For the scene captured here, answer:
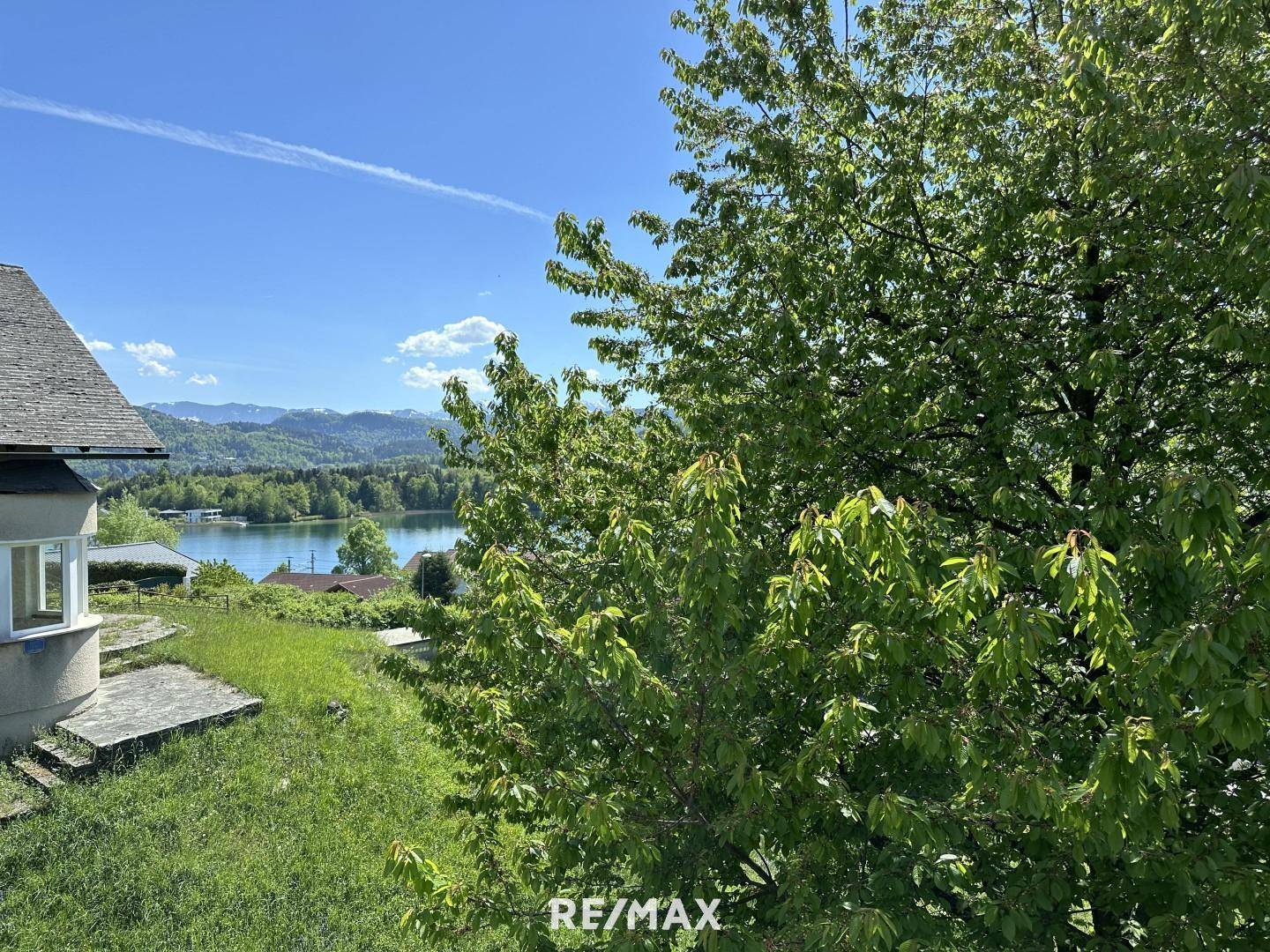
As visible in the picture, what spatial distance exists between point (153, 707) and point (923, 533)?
12.9m

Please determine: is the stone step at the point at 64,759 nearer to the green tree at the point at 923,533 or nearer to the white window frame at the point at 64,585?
the white window frame at the point at 64,585

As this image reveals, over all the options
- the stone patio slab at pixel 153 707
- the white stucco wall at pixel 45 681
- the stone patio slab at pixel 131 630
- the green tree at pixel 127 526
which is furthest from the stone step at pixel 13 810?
the green tree at pixel 127 526

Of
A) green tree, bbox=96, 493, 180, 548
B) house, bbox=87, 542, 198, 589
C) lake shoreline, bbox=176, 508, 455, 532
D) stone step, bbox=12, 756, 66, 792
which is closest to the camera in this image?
stone step, bbox=12, 756, 66, 792

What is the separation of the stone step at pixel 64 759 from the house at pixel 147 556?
34514 millimetres

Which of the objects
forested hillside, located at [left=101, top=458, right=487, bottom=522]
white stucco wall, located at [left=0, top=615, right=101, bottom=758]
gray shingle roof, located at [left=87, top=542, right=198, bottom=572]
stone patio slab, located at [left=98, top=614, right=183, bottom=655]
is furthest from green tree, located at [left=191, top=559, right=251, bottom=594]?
forested hillside, located at [left=101, top=458, right=487, bottom=522]

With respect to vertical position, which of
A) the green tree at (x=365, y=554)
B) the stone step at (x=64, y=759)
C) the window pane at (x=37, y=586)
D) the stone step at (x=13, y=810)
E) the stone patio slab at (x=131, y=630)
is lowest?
the green tree at (x=365, y=554)

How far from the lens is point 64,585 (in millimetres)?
10445

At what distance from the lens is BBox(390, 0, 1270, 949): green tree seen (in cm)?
267

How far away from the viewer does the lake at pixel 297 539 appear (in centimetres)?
10569

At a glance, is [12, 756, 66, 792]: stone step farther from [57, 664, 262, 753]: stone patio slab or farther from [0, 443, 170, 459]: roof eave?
[0, 443, 170, 459]: roof eave

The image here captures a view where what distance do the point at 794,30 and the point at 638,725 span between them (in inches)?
235

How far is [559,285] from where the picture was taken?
7.39 metres

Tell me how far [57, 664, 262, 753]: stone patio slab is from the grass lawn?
1.02ft

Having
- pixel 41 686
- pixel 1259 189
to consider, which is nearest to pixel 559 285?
pixel 1259 189
